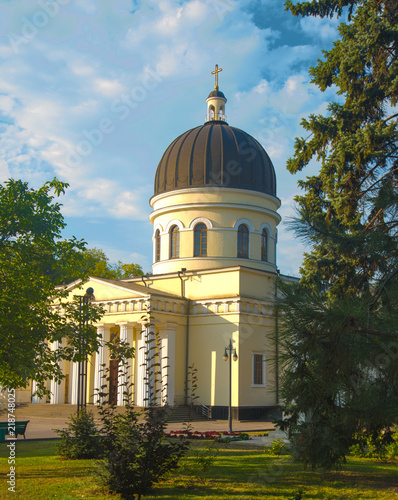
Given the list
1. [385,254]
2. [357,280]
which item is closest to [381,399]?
[385,254]

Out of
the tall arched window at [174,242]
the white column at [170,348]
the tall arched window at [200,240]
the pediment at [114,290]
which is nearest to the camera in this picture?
the white column at [170,348]

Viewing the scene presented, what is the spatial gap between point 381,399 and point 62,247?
8609 millimetres

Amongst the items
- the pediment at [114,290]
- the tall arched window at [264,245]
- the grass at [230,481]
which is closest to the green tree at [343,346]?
the grass at [230,481]

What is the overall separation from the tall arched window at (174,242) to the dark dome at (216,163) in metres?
2.41

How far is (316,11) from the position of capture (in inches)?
567

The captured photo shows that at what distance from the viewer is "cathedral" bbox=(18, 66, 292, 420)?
28.1 meters

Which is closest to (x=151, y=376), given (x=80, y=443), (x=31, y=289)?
(x=80, y=443)

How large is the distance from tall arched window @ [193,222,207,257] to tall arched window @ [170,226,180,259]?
1114 mm

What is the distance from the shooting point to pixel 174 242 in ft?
107

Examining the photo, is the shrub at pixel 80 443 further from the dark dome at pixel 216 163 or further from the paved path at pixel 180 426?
the dark dome at pixel 216 163

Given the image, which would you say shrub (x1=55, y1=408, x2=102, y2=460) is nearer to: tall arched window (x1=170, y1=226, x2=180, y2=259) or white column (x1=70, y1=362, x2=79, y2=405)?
white column (x1=70, y1=362, x2=79, y2=405)

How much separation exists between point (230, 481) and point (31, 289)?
513cm

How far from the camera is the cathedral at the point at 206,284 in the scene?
28141mm

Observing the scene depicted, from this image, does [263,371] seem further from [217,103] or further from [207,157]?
[217,103]
